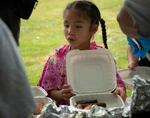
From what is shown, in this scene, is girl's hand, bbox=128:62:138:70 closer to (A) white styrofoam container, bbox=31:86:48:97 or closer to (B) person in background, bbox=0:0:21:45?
(A) white styrofoam container, bbox=31:86:48:97

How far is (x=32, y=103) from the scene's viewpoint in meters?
0.53

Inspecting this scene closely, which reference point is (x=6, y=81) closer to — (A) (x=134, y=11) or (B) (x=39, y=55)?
(A) (x=134, y=11)

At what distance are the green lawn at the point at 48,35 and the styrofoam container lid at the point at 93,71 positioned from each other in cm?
81

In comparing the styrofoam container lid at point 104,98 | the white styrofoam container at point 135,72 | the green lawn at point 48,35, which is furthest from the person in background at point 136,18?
the green lawn at point 48,35

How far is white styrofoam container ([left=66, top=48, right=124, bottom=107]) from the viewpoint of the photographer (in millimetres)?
1631

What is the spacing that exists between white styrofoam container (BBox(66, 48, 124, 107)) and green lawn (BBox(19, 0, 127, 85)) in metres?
0.81

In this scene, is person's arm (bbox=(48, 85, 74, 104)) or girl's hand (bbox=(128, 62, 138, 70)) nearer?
person's arm (bbox=(48, 85, 74, 104))

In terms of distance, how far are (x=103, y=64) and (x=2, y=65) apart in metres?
1.20

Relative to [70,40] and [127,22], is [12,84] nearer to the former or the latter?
[127,22]

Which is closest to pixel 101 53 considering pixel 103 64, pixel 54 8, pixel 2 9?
pixel 103 64

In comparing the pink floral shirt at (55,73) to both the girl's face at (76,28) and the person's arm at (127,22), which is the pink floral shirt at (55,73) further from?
the person's arm at (127,22)

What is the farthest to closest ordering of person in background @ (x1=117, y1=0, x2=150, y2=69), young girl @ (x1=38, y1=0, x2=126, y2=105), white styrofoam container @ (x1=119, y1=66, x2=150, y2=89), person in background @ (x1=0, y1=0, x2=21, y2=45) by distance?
white styrofoam container @ (x1=119, y1=66, x2=150, y2=89)
young girl @ (x1=38, y1=0, x2=126, y2=105)
person in background @ (x1=0, y1=0, x2=21, y2=45)
person in background @ (x1=117, y1=0, x2=150, y2=69)

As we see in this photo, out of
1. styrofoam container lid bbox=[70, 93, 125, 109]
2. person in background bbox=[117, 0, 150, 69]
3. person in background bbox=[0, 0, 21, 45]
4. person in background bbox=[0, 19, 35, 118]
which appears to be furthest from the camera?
styrofoam container lid bbox=[70, 93, 125, 109]

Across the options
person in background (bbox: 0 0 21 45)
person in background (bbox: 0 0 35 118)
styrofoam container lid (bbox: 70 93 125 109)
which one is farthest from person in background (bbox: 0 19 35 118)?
styrofoam container lid (bbox: 70 93 125 109)
